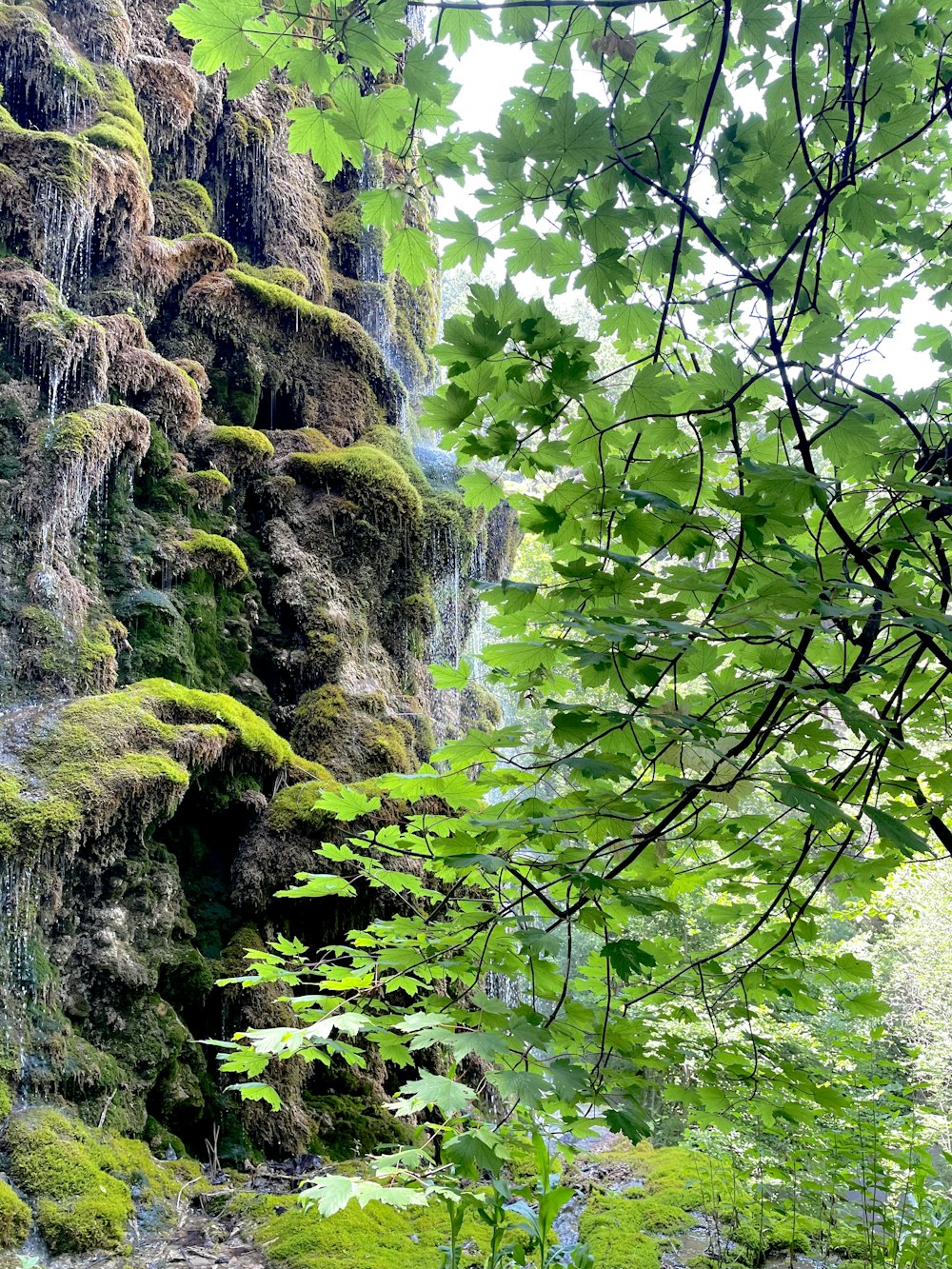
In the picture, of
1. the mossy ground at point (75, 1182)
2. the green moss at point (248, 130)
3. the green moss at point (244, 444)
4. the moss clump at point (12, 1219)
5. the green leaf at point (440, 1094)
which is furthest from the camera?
the green moss at point (248, 130)

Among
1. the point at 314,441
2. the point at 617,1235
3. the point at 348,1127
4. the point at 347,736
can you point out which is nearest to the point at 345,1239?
the point at 617,1235

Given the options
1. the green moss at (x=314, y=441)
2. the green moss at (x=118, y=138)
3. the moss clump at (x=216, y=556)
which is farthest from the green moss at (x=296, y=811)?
the green moss at (x=118, y=138)

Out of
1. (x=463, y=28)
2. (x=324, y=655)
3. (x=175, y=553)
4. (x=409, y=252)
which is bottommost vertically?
(x=409, y=252)

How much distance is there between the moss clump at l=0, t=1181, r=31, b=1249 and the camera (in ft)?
12.8

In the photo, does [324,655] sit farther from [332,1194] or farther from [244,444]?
[332,1194]

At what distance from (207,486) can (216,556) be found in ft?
2.52

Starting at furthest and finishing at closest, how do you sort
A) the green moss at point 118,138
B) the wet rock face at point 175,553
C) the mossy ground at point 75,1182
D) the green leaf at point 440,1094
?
the green moss at point 118,138 < the wet rock face at point 175,553 < the mossy ground at point 75,1182 < the green leaf at point 440,1094

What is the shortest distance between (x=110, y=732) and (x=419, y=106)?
16.8ft

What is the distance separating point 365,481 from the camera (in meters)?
8.95

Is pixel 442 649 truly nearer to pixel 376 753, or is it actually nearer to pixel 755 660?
pixel 376 753

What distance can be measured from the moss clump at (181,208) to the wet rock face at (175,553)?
0.03 meters

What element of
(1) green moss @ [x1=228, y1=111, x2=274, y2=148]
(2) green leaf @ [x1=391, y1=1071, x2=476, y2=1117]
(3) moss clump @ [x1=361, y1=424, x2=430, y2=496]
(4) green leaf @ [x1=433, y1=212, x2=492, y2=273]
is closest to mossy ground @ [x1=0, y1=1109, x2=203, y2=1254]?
(2) green leaf @ [x1=391, y1=1071, x2=476, y2=1117]

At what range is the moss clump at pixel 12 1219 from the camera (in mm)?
3906

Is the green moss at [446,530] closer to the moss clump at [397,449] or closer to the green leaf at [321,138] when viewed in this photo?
the moss clump at [397,449]
